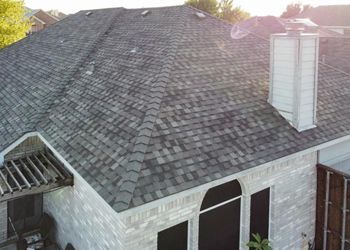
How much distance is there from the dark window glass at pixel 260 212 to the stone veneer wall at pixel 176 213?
0.13 m

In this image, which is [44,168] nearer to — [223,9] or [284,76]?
[284,76]

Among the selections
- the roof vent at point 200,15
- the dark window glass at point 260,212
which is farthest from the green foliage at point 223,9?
the dark window glass at point 260,212

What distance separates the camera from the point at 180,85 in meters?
9.42

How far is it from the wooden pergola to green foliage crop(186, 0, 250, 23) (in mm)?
39621

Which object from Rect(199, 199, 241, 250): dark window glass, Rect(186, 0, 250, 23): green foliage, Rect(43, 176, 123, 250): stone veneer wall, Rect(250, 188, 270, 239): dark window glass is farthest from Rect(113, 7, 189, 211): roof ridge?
Rect(186, 0, 250, 23): green foliage

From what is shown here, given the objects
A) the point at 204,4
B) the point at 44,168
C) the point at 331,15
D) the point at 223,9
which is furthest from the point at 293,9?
the point at 44,168

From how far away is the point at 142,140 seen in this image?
7.39m

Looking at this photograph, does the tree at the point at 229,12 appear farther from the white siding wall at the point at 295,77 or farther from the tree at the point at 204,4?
the white siding wall at the point at 295,77

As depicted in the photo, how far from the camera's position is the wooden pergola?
833 centimetres

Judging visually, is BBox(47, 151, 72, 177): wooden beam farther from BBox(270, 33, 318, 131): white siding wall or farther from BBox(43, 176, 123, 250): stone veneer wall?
BBox(270, 33, 318, 131): white siding wall

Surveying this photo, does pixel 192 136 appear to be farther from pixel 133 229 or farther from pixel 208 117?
pixel 133 229

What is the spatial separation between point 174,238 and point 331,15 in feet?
160

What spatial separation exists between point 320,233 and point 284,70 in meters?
4.33

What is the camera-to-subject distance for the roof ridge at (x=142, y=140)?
6277 mm
